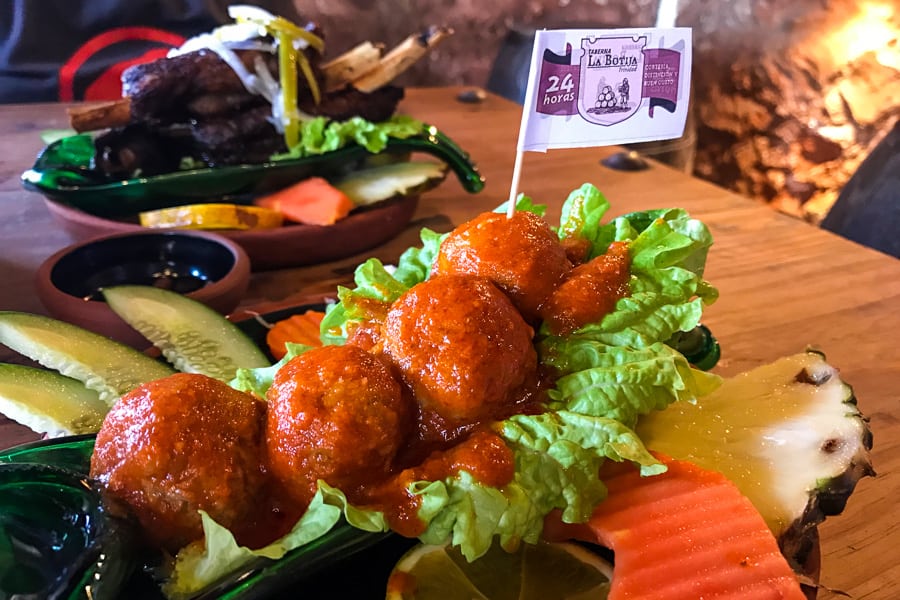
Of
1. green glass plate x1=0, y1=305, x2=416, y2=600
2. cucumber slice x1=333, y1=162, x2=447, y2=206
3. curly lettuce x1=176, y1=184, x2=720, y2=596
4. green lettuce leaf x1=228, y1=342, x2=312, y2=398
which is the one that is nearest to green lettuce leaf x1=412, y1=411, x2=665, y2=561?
curly lettuce x1=176, y1=184, x2=720, y2=596

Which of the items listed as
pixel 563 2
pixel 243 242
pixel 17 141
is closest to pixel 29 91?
pixel 17 141

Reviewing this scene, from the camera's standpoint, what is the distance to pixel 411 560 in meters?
0.95

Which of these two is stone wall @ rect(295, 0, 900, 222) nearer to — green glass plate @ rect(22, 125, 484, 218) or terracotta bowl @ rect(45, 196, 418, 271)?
green glass plate @ rect(22, 125, 484, 218)

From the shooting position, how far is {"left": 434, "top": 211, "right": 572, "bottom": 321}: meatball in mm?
1125

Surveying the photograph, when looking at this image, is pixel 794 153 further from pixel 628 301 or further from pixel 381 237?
pixel 628 301

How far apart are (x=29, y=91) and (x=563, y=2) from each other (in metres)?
3.54

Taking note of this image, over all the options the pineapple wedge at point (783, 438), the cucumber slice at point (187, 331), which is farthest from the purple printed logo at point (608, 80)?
the cucumber slice at point (187, 331)

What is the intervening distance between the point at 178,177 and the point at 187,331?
0.76m

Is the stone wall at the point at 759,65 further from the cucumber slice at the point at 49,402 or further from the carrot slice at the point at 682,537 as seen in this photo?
the carrot slice at the point at 682,537

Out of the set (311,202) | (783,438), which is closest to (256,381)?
(783,438)

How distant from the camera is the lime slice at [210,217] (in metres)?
1.93

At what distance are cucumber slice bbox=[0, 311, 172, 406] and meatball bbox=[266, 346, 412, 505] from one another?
439 mm

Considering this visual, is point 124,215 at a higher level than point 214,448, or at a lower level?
lower

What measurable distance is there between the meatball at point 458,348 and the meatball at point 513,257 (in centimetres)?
9
